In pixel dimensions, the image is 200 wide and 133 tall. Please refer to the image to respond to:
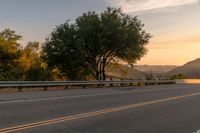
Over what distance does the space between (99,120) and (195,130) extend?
9.83 feet

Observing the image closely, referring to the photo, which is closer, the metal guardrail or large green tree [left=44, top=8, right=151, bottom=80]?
the metal guardrail

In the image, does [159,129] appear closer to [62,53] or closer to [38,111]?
[38,111]

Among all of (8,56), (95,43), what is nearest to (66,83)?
(95,43)

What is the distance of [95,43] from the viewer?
53.1m

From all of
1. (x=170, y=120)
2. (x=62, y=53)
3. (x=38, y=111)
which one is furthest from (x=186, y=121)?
(x=62, y=53)

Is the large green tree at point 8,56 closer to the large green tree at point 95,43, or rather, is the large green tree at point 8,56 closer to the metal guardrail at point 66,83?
the large green tree at point 95,43

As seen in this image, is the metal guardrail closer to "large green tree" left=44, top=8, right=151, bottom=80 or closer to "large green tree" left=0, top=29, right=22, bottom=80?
"large green tree" left=44, top=8, right=151, bottom=80

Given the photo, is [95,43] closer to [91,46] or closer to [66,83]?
[91,46]

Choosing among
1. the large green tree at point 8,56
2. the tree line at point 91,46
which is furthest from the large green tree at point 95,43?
the large green tree at point 8,56

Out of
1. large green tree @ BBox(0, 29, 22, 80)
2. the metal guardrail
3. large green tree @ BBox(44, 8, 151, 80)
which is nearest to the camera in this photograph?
the metal guardrail

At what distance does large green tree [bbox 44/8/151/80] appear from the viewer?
52.4 metres

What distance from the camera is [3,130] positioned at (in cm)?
1130

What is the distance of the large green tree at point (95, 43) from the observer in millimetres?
52438

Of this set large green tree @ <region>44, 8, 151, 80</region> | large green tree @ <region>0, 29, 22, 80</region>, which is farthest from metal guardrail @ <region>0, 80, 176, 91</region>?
large green tree @ <region>0, 29, 22, 80</region>
